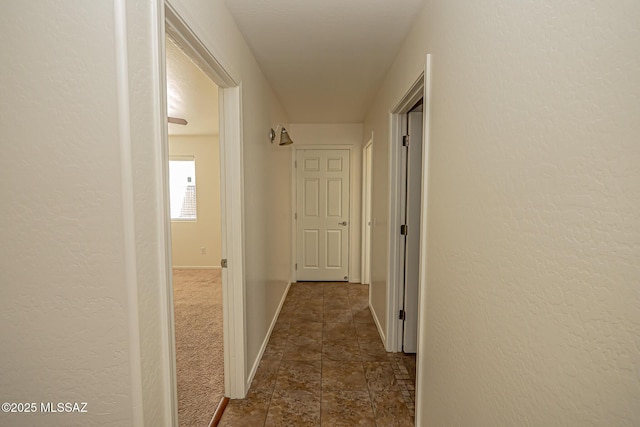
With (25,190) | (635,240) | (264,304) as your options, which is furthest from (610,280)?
(264,304)

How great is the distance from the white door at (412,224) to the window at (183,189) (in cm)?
432

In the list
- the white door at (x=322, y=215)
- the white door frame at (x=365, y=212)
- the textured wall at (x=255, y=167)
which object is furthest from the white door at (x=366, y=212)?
the textured wall at (x=255, y=167)

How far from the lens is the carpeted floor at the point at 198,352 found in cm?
200

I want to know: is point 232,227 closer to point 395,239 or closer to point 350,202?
point 395,239

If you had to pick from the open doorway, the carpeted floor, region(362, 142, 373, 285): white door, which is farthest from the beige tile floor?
region(362, 142, 373, 285): white door

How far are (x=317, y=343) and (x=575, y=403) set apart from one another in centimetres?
244

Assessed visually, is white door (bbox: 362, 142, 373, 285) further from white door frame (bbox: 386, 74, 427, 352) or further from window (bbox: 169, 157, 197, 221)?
window (bbox: 169, 157, 197, 221)

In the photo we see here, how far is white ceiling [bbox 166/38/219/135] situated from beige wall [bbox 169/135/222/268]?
20.7 inches

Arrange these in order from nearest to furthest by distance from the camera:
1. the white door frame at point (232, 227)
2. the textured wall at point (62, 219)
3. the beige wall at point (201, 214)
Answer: the textured wall at point (62, 219), the white door frame at point (232, 227), the beige wall at point (201, 214)

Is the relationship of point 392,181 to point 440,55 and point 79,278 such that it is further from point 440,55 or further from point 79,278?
point 79,278

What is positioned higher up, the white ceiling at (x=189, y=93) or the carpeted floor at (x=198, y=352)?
the white ceiling at (x=189, y=93)

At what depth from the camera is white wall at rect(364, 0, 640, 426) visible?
581 mm

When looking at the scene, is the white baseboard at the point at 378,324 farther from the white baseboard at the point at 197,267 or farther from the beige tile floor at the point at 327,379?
the white baseboard at the point at 197,267

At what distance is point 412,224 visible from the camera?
2.66 meters
